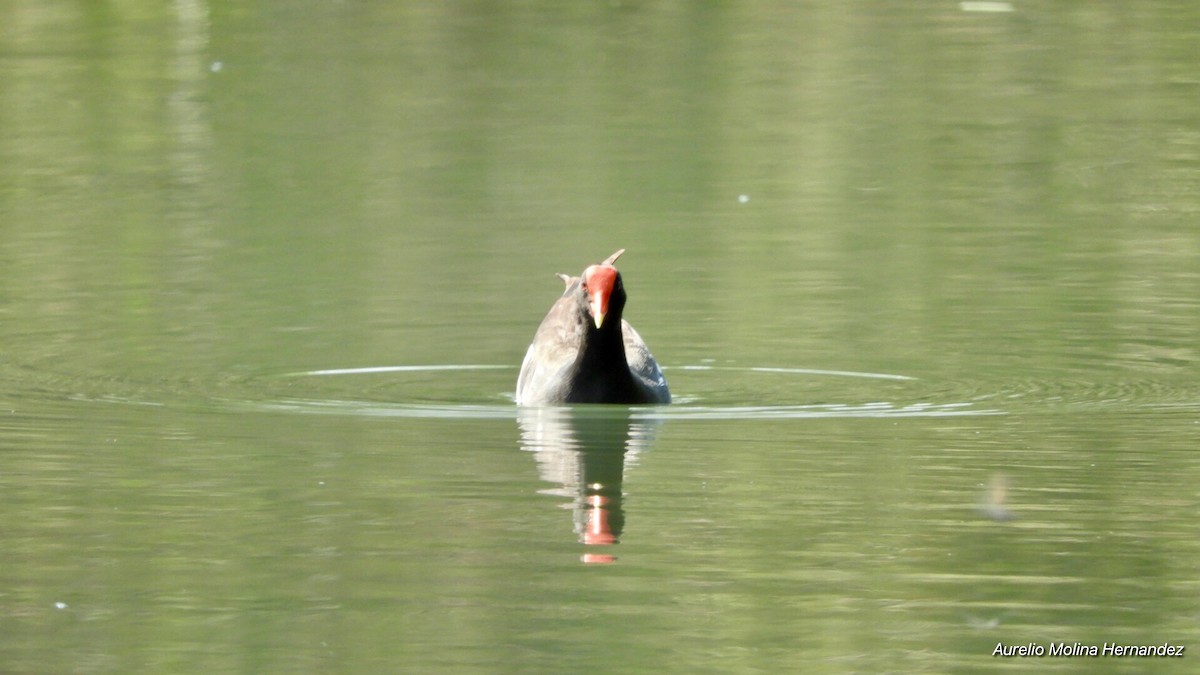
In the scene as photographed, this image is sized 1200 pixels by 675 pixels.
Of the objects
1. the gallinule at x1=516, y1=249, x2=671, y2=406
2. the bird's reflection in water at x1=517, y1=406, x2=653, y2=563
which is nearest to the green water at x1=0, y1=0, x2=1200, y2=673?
the bird's reflection in water at x1=517, y1=406, x2=653, y2=563

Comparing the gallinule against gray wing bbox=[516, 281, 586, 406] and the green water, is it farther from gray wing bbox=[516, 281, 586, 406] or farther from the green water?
the green water

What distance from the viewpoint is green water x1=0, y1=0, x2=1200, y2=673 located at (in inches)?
324

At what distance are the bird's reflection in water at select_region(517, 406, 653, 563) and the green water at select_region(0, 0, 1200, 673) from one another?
0.04 metres

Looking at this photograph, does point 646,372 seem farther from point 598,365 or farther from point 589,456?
point 589,456

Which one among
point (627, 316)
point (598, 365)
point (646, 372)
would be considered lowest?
point (627, 316)

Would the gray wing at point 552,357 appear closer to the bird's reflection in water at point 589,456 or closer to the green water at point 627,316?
the bird's reflection in water at point 589,456

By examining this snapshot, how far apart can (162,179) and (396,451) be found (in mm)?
11613

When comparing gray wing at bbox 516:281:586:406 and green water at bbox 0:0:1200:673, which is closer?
green water at bbox 0:0:1200:673

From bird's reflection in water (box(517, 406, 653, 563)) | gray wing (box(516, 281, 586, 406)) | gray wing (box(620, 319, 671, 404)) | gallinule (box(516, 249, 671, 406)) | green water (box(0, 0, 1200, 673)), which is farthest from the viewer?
gray wing (box(516, 281, 586, 406))

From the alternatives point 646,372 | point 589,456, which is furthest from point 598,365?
point 589,456

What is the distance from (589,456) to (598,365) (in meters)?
1.53

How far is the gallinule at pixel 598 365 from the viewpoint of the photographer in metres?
12.6

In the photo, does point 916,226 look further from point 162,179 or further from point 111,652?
point 111,652

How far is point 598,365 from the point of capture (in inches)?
504
